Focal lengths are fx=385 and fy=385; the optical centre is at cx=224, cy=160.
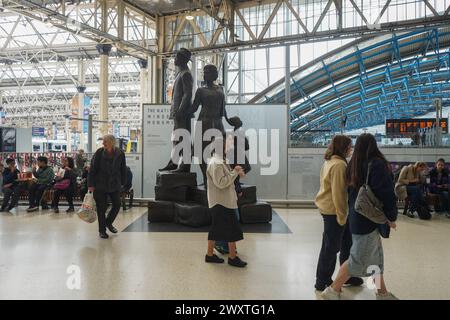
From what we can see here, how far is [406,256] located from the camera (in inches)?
181

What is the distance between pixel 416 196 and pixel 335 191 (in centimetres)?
568

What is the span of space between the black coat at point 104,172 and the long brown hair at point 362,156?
376 centimetres

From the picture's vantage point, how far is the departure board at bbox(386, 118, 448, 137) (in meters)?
10.5

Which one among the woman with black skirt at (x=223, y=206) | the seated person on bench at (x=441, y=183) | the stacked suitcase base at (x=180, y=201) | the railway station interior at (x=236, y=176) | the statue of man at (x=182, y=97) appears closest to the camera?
the railway station interior at (x=236, y=176)

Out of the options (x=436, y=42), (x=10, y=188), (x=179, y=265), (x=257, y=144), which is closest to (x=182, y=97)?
(x=179, y=265)

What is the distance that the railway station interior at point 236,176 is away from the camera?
3.26 meters

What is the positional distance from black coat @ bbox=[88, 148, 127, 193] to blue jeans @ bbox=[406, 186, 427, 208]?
5832 mm

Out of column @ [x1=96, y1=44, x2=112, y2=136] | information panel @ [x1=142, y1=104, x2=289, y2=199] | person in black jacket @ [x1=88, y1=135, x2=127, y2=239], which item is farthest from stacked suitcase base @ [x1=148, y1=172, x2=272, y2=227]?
column @ [x1=96, y1=44, x2=112, y2=136]

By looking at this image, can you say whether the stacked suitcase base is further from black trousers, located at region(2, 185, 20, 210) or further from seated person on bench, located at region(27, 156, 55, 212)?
black trousers, located at region(2, 185, 20, 210)

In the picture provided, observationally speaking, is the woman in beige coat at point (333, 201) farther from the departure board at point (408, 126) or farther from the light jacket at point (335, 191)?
the departure board at point (408, 126)

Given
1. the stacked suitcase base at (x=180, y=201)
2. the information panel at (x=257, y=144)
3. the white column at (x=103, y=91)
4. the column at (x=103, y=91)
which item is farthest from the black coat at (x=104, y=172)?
the white column at (x=103, y=91)
